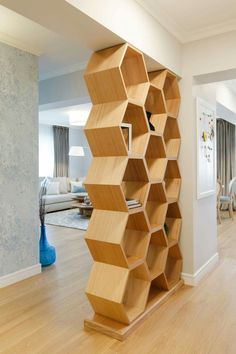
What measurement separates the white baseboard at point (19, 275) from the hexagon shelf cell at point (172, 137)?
6.32ft

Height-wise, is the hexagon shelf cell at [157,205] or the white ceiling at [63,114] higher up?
the white ceiling at [63,114]

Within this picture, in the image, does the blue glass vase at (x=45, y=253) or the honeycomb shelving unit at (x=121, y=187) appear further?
the blue glass vase at (x=45, y=253)

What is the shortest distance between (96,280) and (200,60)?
2.22 metres

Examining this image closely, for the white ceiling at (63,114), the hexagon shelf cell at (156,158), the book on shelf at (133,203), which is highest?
the white ceiling at (63,114)

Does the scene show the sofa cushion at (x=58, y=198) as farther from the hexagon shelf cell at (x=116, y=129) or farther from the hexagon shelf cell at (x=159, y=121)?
the hexagon shelf cell at (x=116, y=129)

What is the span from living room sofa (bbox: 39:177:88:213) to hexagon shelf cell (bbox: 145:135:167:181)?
513 centimetres

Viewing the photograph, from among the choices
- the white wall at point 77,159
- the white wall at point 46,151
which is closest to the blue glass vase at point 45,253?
the white wall at point 46,151

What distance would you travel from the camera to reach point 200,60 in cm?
285

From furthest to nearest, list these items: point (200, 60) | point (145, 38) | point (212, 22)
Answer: point (200, 60)
point (212, 22)
point (145, 38)

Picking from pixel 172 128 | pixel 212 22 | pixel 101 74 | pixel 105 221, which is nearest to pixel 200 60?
pixel 212 22

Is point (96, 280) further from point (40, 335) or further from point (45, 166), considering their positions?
point (45, 166)

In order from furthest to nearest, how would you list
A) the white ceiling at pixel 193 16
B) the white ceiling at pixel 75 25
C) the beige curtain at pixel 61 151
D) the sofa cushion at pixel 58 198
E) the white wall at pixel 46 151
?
1. the beige curtain at pixel 61 151
2. the white wall at pixel 46 151
3. the sofa cushion at pixel 58 198
4. the white ceiling at pixel 193 16
5. the white ceiling at pixel 75 25

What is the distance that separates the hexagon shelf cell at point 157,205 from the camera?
2648mm

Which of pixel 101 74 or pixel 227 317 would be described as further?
pixel 227 317
